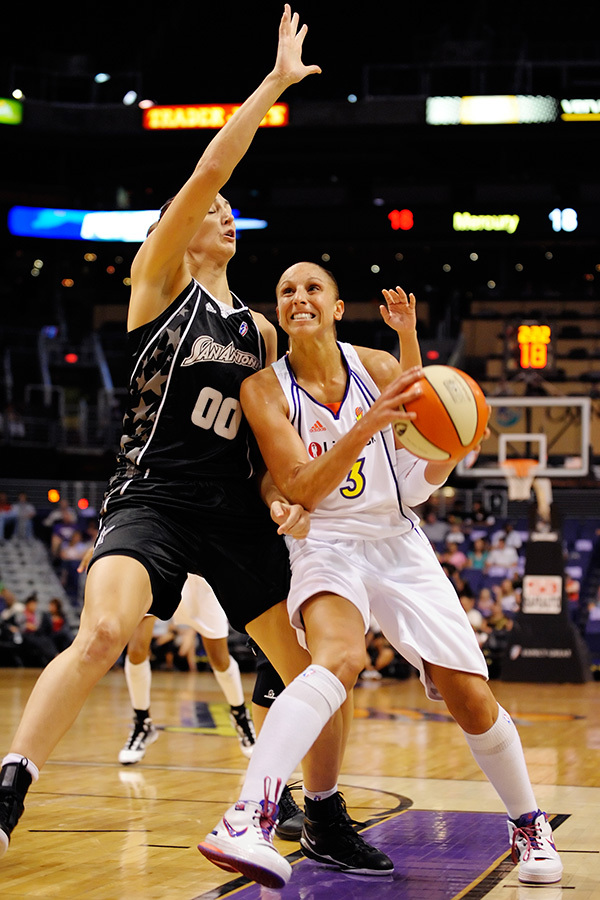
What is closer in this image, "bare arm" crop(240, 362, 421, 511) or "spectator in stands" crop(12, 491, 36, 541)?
"bare arm" crop(240, 362, 421, 511)

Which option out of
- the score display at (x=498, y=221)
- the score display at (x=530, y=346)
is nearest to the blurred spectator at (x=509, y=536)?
the score display at (x=530, y=346)

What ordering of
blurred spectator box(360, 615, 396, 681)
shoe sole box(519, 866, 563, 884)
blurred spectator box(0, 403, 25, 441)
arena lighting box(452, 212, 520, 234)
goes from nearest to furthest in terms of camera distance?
shoe sole box(519, 866, 563, 884) → blurred spectator box(360, 615, 396, 681) → arena lighting box(452, 212, 520, 234) → blurred spectator box(0, 403, 25, 441)

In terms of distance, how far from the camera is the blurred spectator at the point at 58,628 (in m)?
15.2

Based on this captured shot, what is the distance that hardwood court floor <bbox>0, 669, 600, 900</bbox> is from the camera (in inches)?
148

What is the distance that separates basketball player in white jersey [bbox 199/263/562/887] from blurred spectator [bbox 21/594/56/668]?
11.6 meters

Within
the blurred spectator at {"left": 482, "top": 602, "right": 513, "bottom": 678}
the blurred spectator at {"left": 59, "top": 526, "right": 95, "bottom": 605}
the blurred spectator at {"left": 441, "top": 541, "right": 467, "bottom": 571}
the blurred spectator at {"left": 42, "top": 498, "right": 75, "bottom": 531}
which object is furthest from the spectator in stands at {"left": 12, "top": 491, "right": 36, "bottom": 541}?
the blurred spectator at {"left": 482, "top": 602, "right": 513, "bottom": 678}

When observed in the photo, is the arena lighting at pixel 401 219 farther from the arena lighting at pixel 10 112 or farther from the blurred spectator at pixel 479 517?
Answer: the arena lighting at pixel 10 112

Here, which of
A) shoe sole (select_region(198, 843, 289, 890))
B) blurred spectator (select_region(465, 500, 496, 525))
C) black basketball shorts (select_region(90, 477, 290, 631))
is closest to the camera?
shoe sole (select_region(198, 843, 289, 890))

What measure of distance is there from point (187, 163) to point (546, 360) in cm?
952

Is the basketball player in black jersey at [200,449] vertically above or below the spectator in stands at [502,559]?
above

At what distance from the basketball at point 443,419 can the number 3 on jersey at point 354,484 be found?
36cm

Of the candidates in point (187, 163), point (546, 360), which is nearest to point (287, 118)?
point (187, 163)

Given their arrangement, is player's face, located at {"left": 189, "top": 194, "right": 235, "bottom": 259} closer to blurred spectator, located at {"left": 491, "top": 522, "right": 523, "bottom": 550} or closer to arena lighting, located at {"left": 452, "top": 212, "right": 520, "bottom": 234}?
blurred spectator, located at {"left": 491, "top": 522, "right": 523, "bottom": 550}

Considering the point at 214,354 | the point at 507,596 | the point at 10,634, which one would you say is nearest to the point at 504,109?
the point at 507,596
